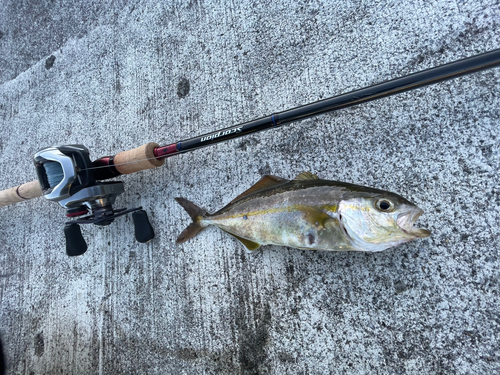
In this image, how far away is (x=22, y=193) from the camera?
101 inches

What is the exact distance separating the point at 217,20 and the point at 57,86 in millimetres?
1913

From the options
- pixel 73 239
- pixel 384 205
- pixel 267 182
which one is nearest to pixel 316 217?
pixel 384 205

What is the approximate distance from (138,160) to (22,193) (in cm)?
125

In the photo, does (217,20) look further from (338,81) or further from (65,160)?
(65,160)

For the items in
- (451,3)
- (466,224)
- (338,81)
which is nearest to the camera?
(466,224)

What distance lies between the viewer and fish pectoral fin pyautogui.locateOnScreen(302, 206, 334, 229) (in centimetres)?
150

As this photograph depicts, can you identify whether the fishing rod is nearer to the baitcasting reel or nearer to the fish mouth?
the baitcasting reel

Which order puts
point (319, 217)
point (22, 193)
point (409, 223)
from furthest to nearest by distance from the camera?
point (22, 193)
point (319, 217)
point (409, 223)

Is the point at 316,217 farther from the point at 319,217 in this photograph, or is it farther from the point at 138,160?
the point at 138,160

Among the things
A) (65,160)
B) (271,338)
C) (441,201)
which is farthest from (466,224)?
(65,160)

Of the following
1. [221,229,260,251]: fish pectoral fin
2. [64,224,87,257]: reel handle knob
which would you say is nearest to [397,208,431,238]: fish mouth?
[221,229,260,251]: fish pectoral fin

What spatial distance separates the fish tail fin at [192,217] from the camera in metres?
2.07

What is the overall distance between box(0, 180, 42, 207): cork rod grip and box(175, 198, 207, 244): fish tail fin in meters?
1.31

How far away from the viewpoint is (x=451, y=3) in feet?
5.76
